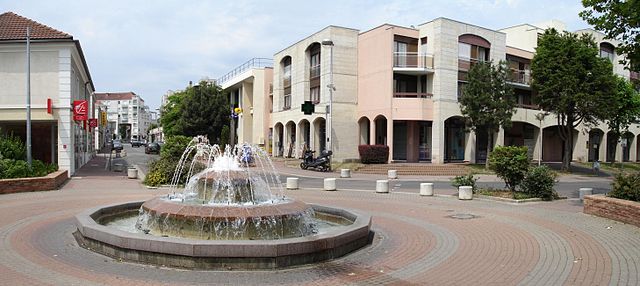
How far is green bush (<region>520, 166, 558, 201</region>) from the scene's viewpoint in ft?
56.3

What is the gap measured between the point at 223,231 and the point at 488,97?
95.9 ft

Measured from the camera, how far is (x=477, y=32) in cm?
3903

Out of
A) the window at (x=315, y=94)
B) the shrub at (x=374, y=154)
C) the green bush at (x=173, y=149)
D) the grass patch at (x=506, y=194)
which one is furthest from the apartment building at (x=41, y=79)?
the window at (x=315, y=94)

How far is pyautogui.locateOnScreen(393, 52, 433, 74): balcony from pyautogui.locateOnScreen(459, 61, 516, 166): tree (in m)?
3.47

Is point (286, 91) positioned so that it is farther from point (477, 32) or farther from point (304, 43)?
point (477, 32)

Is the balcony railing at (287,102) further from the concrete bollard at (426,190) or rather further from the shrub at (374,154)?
the concrete bollard at (426,190)

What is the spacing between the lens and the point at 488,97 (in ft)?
111

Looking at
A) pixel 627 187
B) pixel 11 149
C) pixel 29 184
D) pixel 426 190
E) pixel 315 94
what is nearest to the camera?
pixel 627 187

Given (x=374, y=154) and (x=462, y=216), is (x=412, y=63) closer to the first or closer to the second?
(x=374, y=154)

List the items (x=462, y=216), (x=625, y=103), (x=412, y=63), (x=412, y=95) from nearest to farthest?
(x=462, y=216), (x=412, y=63), (x=412, y=95), (x=625, y=103)

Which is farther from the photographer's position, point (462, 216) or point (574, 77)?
point (574, 77)

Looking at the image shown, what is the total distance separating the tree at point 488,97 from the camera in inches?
1345

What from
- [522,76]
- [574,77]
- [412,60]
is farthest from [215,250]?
[522,76]

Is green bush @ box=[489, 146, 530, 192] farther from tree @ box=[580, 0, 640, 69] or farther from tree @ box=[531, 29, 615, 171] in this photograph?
tree @ box=[531, 29, 615, 171]
